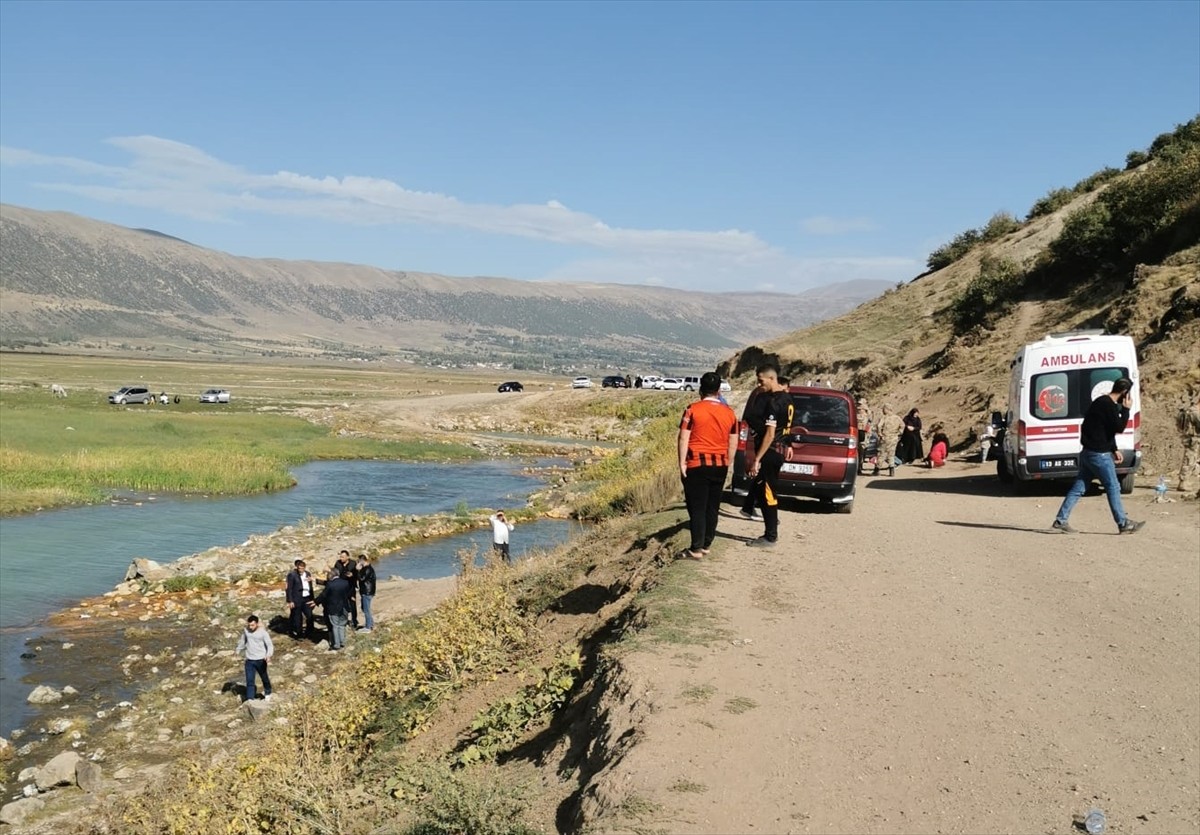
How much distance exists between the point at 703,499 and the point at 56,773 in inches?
319

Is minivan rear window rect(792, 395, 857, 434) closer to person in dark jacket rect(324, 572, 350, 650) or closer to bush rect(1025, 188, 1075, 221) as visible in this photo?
person in dark jacket rect(324, 572, 350, 650)

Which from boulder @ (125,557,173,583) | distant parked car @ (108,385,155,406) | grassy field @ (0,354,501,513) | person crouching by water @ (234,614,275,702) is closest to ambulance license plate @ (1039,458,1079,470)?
person crouching by water @ (234,614,275,702)

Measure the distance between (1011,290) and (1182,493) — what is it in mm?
21976

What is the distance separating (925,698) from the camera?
6773 millimetres

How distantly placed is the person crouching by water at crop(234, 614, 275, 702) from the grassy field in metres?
19.9

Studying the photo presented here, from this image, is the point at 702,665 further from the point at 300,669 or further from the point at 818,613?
the point at 300,669

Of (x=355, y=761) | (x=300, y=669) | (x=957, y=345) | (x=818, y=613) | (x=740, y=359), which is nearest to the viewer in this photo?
(x=818, y=613)

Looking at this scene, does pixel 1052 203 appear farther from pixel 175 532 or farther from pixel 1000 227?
pixel 175 532

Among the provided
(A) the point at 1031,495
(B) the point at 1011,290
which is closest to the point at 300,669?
(A) the point at 1031,495

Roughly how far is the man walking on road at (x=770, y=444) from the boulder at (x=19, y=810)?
832 cm

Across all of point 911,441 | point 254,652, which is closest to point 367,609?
point 254,652

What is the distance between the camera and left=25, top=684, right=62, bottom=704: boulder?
47.1ft

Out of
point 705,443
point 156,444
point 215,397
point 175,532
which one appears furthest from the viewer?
point 215,397

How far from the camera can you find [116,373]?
4117 inches
